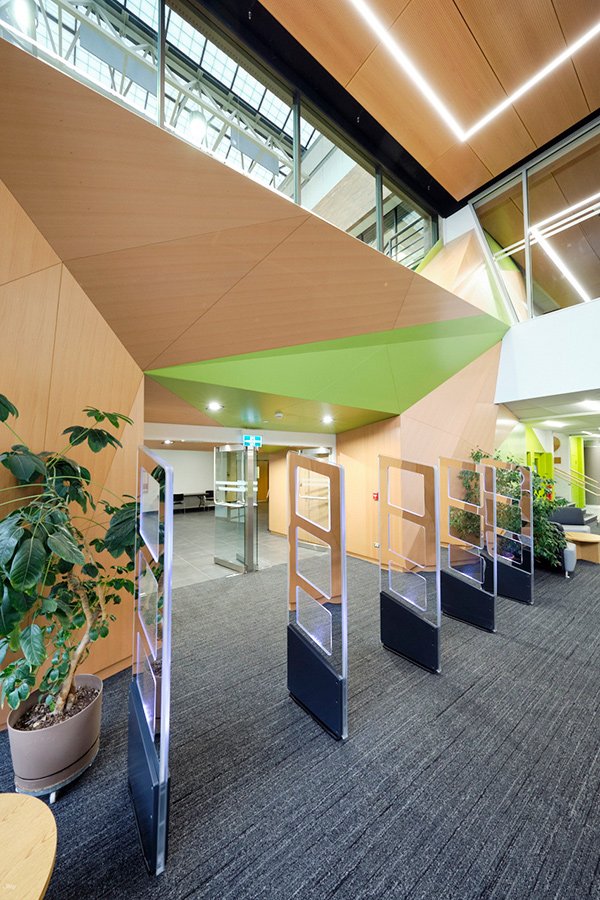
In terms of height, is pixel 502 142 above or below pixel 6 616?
above

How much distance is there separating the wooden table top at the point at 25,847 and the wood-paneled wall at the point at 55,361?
1.81m

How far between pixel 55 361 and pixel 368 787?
3.61 m

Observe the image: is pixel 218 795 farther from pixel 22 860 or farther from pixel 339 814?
pixel 22 860

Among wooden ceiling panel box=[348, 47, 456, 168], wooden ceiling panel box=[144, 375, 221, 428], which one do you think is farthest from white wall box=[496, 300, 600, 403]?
wooden ceiling panel box=[144, 375, 221, 428]

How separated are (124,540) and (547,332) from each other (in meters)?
6.95

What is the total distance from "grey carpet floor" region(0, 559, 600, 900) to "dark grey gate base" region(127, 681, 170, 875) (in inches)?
3.5

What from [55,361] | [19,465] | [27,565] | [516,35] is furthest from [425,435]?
[27,565]

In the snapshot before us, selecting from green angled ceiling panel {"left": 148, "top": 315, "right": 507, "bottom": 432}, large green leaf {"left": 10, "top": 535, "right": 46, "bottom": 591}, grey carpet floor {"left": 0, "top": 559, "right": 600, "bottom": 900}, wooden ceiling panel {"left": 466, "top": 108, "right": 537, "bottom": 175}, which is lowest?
grey carpet floor {"left": 0, "top": 559, "right": 600, "bottom": 900}

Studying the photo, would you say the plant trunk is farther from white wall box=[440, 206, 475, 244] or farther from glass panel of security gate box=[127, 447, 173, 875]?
white wall box=[440, 206, 475, 244]

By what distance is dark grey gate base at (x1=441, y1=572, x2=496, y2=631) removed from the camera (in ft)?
13.5

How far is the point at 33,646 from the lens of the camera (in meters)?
1.75

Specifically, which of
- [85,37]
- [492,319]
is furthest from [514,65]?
[85,37]

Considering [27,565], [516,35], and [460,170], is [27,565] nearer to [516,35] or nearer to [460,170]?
[516,35]

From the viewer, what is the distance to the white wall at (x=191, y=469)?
42.1 ft
